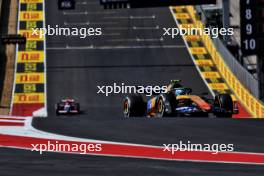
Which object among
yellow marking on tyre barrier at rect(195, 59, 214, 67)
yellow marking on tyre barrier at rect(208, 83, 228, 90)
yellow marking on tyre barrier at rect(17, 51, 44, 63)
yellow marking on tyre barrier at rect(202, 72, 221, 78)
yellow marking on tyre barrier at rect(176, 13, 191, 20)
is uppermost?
yellow marking on tyre barrier at rect(176, 13, 191, 20)

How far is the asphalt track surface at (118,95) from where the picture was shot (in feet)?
32.6

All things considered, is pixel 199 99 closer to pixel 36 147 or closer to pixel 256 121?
pixel 256 121

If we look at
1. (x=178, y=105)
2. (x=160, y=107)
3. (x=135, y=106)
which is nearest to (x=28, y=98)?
(x=135, y=106)

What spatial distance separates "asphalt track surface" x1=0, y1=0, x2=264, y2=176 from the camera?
995cm

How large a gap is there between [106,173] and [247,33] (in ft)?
74.4

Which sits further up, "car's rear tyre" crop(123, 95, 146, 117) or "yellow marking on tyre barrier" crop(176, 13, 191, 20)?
"yellow marking on tyre barrier" crop(176, 13, 191, 20)

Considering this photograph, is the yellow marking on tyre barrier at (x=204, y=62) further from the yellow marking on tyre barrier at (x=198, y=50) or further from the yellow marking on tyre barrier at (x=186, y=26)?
the yellow marking on tyre barrier at (x=186, y=26)

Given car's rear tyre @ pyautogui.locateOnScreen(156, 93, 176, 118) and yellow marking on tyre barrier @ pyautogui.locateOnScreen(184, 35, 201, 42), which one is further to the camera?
yellow marking on tyre barrier @ pyautogui.locateOnScreen(184, 35, 201, 42)

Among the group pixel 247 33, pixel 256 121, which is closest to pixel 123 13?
pixel 247 33

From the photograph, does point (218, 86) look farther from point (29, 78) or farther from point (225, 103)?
point (225, 103)

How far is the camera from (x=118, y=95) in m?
38.7

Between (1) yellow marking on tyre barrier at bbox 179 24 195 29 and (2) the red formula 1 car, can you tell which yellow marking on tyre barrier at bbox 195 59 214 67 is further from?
(2) the red formula 1 car

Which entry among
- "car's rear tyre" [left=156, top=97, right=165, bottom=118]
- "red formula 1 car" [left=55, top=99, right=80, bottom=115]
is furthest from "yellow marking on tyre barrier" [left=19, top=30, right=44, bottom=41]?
"car's rear tyre" [left=156, top=97, right=165, bottom=118]

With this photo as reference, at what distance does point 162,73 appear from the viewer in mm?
41906
